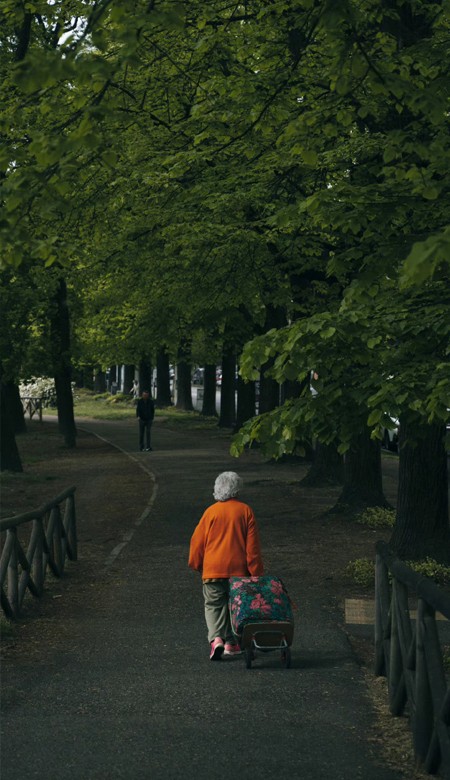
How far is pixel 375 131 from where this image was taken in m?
15.2

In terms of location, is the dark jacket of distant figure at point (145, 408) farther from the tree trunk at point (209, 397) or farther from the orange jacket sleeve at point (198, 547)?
the orange jacket sleeve at point (198, 547)

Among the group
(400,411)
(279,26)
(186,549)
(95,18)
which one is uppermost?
(279,26)

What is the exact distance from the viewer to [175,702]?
8812mm

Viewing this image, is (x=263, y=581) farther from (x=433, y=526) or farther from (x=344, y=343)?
(x=433, y=526)

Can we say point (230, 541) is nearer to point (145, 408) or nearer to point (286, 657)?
point (286, 657)

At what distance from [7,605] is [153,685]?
305 cm

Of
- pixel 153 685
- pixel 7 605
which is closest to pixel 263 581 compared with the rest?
pixel 153 685

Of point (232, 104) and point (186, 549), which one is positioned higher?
point (232, 104)

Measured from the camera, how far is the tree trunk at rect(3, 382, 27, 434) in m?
41.2

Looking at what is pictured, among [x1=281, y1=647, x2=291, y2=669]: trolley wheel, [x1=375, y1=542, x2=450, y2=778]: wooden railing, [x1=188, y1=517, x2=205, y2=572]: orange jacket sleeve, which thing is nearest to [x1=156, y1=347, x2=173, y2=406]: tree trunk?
[x1=188, y1=517, x2=205, y2=572]: orange jacket sleeve

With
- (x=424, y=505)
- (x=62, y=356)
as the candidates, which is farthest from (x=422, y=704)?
(x=62, y=356)

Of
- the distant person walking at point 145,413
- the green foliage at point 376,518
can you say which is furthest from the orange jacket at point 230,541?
the distant person walking at point 145,413

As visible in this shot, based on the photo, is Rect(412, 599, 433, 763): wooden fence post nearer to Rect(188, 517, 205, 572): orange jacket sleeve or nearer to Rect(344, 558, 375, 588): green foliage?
Rect(188, 517, 205, 572): orange jacket sleeve

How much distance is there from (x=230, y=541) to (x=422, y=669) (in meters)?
3.41
